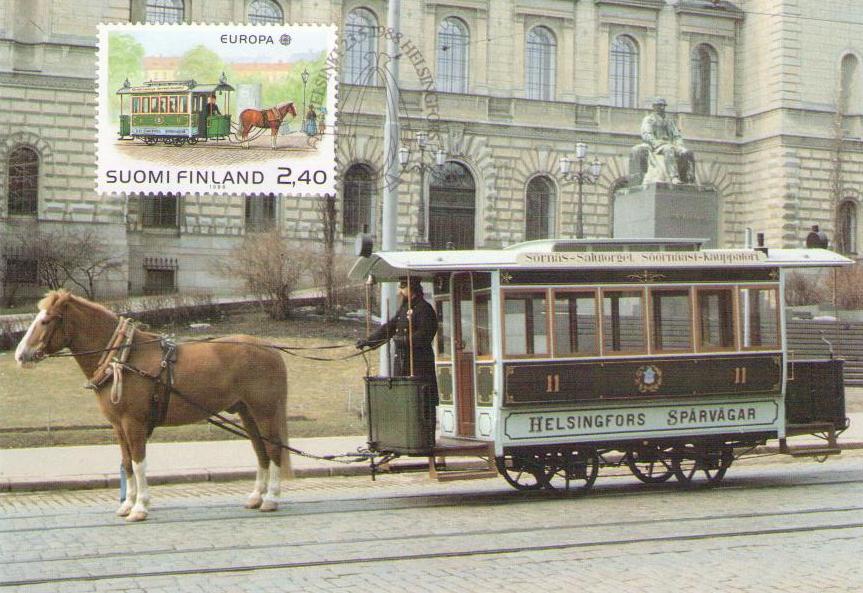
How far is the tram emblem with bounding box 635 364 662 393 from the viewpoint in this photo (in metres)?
14.5

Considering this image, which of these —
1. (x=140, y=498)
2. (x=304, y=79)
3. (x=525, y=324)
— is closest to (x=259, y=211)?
(x=304, y=79)

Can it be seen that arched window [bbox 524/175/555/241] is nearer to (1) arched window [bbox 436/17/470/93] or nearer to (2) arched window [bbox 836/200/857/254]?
(1) arched window [bbox 436/17/470/93]

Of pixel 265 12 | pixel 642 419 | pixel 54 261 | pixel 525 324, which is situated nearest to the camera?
pixel 525 324

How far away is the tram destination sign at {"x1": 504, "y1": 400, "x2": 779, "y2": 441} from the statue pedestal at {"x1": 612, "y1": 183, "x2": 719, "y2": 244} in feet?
57.2

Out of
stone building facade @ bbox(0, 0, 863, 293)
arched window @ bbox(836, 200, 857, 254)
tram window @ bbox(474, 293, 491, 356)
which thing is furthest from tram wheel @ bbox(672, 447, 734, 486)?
arched window @ bbox(836, 200, 857, 254)

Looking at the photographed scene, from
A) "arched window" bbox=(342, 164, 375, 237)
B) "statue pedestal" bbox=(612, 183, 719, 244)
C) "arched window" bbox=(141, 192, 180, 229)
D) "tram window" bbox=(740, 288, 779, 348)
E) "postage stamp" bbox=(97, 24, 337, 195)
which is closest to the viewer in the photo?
"tram window" bbox=(740, 288, 779, 348)

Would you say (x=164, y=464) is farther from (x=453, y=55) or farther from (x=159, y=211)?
(x=453, y=55)

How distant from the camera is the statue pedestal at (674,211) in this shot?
32.6 metres

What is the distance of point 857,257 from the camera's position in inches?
2190

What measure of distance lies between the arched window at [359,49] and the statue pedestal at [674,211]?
777 inches

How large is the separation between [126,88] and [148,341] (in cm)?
1668

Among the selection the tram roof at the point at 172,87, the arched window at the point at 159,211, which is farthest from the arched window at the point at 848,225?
the tram roof at the point at 172,87

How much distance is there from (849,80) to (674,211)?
2967 centimetres

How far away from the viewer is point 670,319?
14.8 meters
